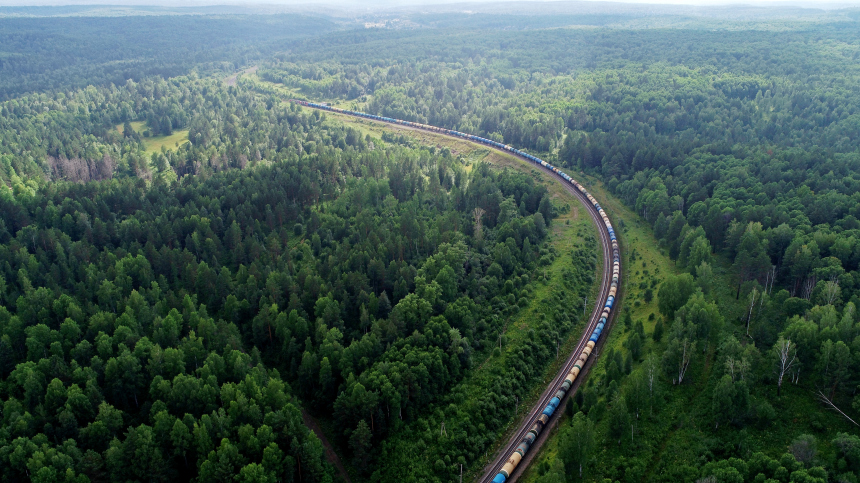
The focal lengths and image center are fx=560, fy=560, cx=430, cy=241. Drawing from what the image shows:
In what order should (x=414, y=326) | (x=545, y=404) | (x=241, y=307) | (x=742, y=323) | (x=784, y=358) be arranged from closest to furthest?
(x=784, y=358)
(x=545, y=404)
(x=414, y=326)
(x=742, y=323)
(x=241, y=307)

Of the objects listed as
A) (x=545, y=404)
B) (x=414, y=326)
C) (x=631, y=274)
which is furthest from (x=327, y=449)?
(x=631, y=274)

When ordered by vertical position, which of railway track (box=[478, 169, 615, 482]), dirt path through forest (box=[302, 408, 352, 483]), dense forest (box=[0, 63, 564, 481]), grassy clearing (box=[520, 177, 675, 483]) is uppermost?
dense forest (box=[0, 63, 564, 481])

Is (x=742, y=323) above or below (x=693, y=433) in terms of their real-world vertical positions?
above

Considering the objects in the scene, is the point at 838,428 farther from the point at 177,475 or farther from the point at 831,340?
the point at 177,475

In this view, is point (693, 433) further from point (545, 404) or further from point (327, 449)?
point (327, 449)

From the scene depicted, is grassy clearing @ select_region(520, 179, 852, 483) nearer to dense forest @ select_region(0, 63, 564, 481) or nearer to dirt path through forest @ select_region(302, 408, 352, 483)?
dirt path through forest @ select_region(302, 408, 352, 483)

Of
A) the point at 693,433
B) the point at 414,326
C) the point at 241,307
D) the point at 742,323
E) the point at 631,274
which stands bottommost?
the point at 631,274

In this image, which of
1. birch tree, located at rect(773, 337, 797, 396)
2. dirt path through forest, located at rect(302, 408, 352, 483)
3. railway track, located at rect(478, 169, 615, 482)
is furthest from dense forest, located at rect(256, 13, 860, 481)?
dirt path through forest, located at rect(302, 408, 352, 483)

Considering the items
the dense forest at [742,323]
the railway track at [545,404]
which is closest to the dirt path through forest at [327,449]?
the railway track at [545,404]

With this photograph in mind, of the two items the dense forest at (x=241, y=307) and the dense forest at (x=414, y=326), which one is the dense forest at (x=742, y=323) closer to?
the dense forest at (x=414, y=326)

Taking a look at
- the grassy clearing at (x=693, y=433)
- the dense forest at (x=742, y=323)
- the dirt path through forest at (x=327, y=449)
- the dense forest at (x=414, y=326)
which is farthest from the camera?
the dirt path through forest at (x=327, y=449)

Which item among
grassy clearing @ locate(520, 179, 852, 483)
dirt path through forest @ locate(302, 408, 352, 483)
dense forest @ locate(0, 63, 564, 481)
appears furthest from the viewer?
dirt path through forest @ locate(302, 408, 352, 483)

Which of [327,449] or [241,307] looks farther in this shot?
[241,307]

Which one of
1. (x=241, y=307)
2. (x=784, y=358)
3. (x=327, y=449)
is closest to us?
(x=784, y=358)
